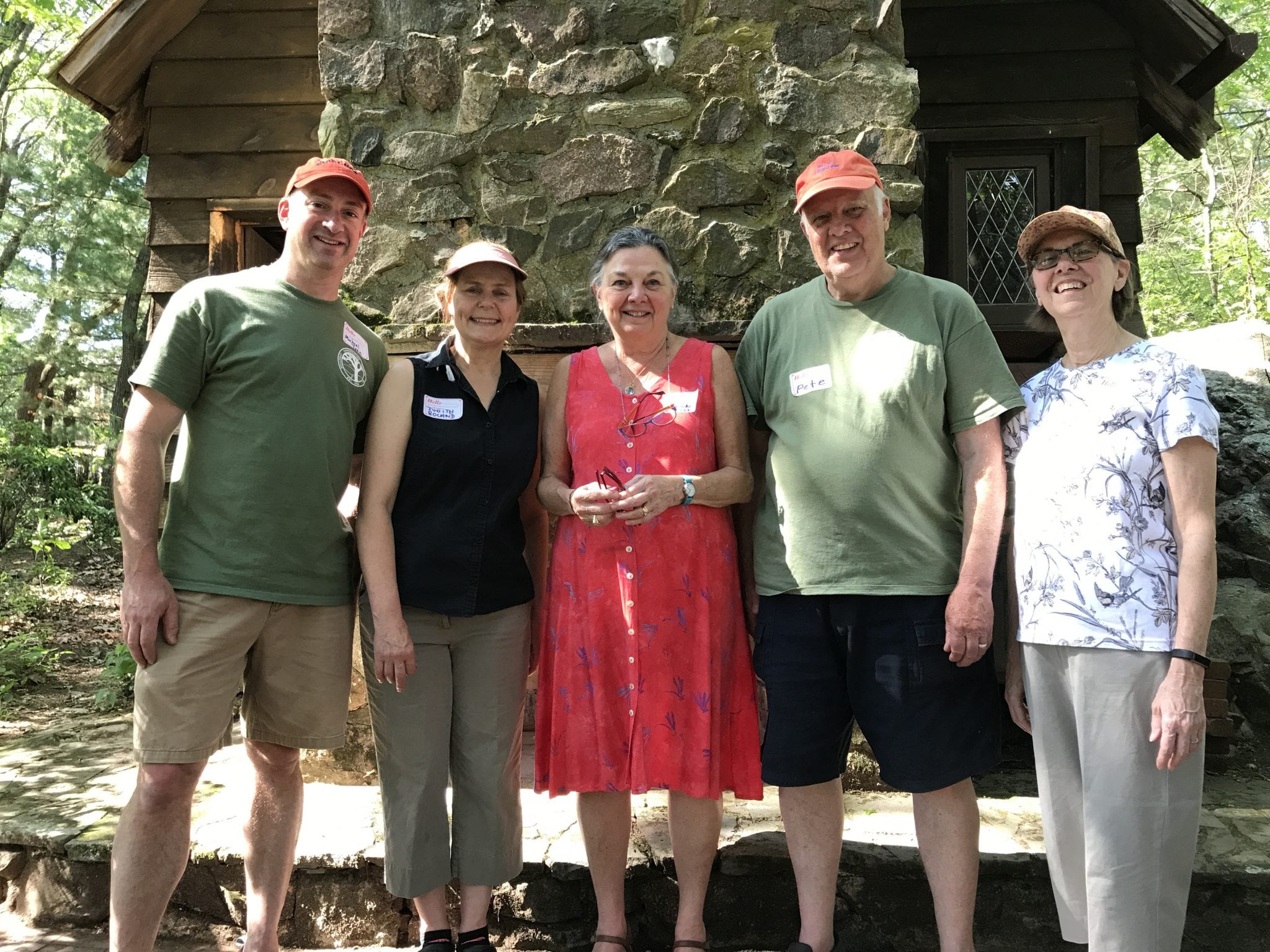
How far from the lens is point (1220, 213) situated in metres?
18.0

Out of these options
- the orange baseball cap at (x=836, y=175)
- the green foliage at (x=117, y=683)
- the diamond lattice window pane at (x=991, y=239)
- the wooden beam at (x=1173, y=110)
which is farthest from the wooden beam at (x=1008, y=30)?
the green foliage at (x=117, y=683)

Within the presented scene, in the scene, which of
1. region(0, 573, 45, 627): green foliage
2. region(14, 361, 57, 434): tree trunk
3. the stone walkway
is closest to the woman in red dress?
the stone walkway

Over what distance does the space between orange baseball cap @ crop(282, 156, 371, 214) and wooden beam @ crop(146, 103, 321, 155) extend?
2862 millimetres

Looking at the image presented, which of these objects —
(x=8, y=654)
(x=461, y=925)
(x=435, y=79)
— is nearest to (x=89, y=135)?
(x=8, y=654)

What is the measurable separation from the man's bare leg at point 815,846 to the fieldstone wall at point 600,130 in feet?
5.40

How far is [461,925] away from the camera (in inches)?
93.2

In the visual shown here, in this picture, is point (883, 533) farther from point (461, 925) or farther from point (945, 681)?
point (461, 925)

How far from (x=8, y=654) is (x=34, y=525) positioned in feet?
9.72

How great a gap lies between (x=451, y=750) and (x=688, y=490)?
2.92 ft

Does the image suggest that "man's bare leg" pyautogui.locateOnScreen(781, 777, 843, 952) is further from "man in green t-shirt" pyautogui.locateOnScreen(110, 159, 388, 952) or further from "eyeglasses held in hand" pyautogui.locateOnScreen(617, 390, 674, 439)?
"man in green t-shirt" pyautogui.locateOnScreen(110, 159, 388, 952)

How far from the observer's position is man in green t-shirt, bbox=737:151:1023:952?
7.16ft

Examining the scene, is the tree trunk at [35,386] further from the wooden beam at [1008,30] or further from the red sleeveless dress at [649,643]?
the red sleeveless dress at [649,643]

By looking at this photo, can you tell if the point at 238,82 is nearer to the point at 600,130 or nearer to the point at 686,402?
the point at 600,130

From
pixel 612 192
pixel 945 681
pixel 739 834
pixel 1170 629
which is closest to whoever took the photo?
pixel 1170 629
